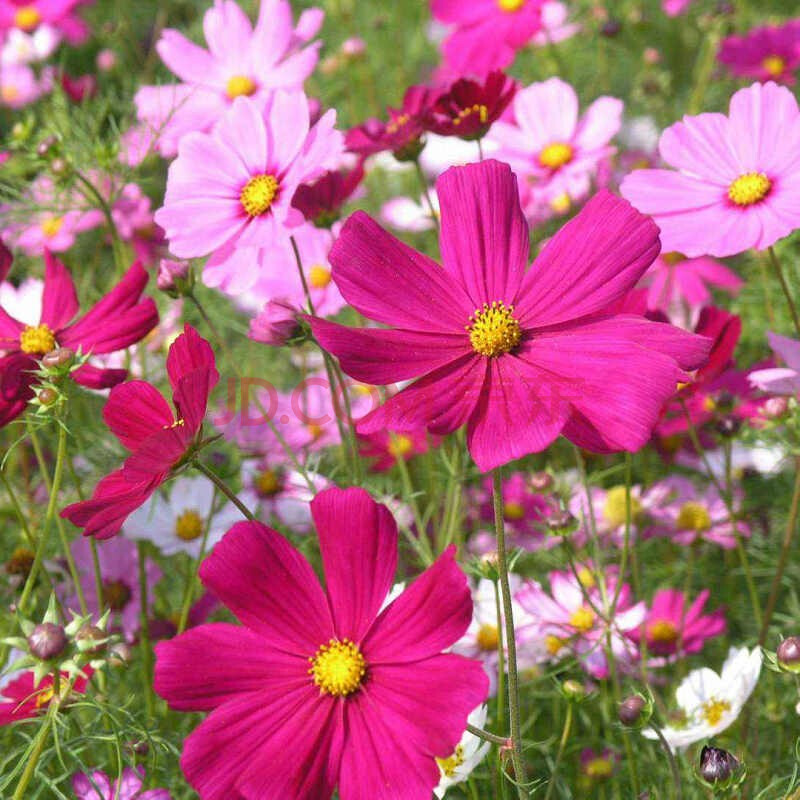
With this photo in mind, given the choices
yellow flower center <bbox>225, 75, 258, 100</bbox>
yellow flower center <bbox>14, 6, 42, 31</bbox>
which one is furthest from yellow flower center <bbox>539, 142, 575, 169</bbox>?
yellow flower center <bbox>14, 6, 42, 31</bbox>

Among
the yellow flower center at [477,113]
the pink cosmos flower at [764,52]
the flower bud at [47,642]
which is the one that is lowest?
the flower bud at [47,642]

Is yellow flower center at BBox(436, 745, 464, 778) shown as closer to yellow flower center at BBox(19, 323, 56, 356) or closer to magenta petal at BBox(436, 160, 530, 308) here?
magenta petal at BBox(436, 160, 530, 308)

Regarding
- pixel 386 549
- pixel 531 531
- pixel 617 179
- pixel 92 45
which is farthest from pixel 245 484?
pixel 92 45

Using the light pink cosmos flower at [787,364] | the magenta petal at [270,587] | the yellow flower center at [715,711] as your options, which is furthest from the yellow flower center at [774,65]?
the magenta petal at [270,587]

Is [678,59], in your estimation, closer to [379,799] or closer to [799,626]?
[799,626]

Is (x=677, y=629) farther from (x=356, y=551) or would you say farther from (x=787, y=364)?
(x=356, y=551)

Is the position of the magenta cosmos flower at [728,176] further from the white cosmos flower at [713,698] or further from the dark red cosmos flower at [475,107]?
the white cosmos flower at [713,698]

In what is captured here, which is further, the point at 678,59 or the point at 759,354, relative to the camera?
the point at 678,59
